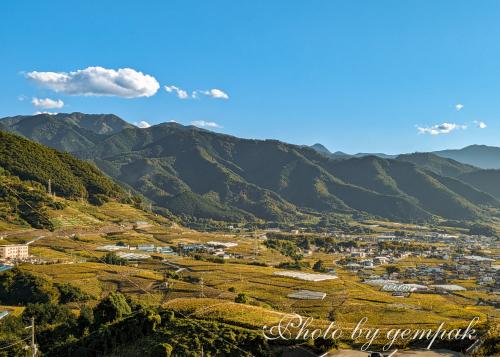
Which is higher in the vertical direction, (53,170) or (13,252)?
(53,170)

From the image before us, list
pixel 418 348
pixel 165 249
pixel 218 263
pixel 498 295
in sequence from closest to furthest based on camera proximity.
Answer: pixel 418 348
pixel 498 295
pixel 218 263
pixel 165 249

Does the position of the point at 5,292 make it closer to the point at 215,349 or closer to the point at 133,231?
the point at 215,349

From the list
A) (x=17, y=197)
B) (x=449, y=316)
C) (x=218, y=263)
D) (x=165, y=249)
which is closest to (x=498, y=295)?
(x=449, y=316)

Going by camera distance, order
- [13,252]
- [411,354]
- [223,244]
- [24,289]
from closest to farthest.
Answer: [411,354] → [24,289] → [13,252] → [223,244]

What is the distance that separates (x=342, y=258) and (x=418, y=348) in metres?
91.1

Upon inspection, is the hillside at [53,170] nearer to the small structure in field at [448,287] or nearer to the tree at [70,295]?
the tree at [70,295]

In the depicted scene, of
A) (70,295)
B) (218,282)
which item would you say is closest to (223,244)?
(218,282)

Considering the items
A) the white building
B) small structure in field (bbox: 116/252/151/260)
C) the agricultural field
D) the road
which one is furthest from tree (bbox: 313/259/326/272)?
the road

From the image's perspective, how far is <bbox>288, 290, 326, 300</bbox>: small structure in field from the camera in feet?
178

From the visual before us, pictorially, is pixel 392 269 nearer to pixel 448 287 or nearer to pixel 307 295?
pixel 448 287

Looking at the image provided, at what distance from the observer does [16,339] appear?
125ft

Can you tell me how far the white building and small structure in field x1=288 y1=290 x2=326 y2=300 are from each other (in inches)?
1568

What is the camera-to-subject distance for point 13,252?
7338 cm

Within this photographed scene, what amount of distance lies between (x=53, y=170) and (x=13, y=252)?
59.6 metres
